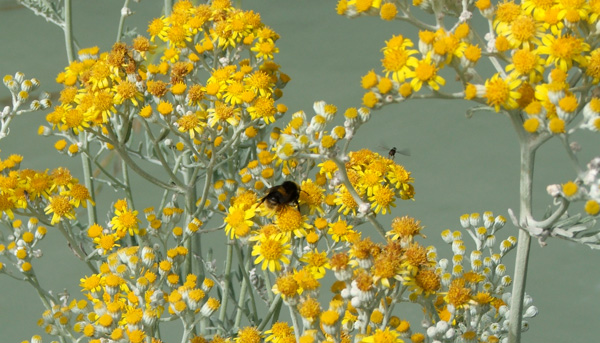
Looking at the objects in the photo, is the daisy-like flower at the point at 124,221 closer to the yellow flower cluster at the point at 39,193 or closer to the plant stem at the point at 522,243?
the yellow flower cluster at the point at 39,193

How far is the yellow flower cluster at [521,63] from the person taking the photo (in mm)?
859

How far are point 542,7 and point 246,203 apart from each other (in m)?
0.41

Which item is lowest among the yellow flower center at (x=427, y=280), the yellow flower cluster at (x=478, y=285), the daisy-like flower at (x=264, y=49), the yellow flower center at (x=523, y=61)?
the yellow flower cluster at (x=478, y=285)

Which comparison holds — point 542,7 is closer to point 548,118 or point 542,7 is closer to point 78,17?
point 548,118

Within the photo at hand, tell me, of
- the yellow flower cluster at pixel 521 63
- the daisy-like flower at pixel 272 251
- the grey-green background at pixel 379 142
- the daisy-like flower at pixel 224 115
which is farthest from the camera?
the grey-green background at pixel 379 142

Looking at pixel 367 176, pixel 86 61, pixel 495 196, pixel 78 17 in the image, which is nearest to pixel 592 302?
pixel 495 196

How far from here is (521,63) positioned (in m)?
0.87

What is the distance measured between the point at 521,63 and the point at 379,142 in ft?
3.68

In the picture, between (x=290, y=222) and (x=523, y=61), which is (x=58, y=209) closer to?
(x=290, y=222)

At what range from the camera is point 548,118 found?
855 mm

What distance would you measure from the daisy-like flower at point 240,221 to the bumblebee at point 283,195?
27mm

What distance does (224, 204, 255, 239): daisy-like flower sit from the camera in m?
1.01

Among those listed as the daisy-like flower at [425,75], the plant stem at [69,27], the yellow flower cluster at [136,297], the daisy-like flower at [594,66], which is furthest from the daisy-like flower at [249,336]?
the plant stem at [69,27]

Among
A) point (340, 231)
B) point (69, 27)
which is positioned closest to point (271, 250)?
point (340, 231)
